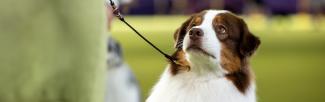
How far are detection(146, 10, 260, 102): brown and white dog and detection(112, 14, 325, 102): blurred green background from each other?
43mm

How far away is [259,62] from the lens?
604 millimetres

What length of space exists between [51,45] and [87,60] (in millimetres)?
20

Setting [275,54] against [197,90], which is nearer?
[197,90]

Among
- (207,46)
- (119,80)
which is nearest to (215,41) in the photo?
(207,46)

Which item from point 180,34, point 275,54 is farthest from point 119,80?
point 275,54

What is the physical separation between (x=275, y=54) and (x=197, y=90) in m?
0.20

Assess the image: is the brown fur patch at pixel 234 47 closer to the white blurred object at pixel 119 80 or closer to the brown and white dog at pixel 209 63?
the brown and white dog at pixel 209 63

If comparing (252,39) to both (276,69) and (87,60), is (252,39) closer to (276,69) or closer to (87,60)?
(276,69)

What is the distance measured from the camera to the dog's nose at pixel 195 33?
0.49m

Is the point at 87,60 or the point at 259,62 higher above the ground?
the point at 87,60

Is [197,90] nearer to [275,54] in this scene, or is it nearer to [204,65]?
[204,65]

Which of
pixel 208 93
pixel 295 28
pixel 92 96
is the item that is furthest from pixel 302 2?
pixel 92 96

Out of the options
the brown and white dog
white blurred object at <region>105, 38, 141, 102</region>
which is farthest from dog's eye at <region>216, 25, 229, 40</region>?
white blurred object at <region>105, 38, 141, 102</region>

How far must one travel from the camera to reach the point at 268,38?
0.66m
